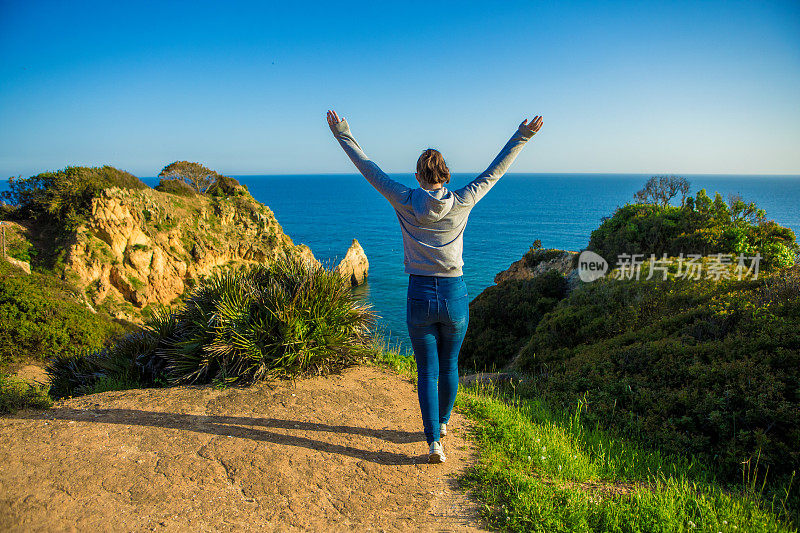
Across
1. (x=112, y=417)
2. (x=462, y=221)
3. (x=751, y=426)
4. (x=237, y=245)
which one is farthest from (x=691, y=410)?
(x=237, y=245)

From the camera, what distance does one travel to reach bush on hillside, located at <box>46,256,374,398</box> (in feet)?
17.9

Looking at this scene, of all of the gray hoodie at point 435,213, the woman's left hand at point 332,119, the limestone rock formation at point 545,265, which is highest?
the woman's left hand at point 332,119

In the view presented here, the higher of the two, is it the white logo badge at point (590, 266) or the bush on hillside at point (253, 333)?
the white logo badge at point (590, 266)

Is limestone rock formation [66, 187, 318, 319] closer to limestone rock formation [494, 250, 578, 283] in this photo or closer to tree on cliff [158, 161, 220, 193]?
tree on cliff [158, 161, 220, 193]

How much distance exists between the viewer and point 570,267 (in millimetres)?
17172

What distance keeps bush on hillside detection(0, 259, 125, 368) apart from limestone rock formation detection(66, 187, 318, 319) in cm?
987

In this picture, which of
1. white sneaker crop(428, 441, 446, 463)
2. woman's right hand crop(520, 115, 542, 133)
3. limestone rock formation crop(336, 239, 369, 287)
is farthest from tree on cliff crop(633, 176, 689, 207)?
white sneaker crop(428, 441, 446, 463)

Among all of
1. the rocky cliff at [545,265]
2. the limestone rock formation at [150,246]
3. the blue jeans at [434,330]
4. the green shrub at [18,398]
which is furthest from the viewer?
the limestone rock formation at [150,246]

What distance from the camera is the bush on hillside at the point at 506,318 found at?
45.6ft

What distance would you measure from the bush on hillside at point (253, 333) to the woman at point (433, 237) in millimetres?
2490

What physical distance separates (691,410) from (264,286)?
5.57 metres

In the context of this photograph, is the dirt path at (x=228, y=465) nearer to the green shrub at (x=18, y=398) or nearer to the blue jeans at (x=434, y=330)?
the green shrub at (x=18, y=398)

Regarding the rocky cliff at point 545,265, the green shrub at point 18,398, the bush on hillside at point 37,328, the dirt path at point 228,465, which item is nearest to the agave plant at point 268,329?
the dirt path at point 228,465

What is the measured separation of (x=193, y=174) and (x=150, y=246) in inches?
681
